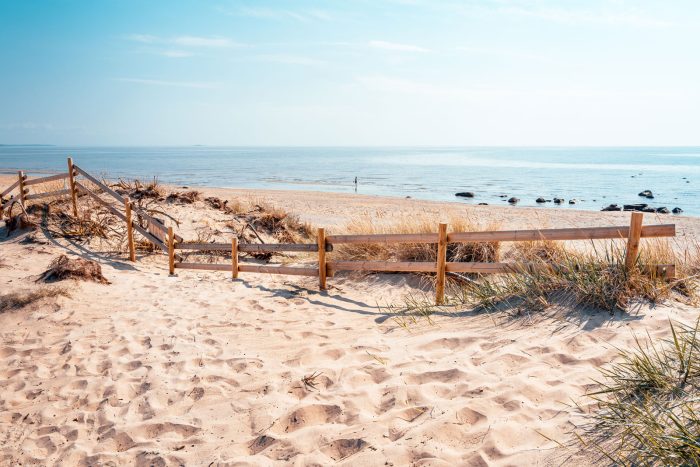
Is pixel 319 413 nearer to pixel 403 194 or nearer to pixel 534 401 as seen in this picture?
pixel 534 401

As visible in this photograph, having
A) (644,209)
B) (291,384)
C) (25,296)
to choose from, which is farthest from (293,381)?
(644,209)

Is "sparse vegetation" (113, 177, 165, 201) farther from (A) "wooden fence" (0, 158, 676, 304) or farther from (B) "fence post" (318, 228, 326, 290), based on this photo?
(B) "fence post" (318, 228, 326, 290)

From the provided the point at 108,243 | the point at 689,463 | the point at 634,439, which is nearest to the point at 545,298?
the point at 634,439

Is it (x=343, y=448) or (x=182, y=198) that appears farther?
(x=182, y=198)

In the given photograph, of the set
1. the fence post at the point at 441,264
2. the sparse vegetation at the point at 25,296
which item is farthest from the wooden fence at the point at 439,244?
the sparse vegetation at the point at 25,296

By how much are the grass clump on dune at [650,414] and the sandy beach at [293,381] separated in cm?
16

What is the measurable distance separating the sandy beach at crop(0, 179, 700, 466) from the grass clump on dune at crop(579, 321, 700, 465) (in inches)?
6.5

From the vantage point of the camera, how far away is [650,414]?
2521mm

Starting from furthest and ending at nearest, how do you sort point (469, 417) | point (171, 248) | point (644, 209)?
point (644, 209) → point (171, 248) → point (469, 417)

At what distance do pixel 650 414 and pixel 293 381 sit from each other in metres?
2.57

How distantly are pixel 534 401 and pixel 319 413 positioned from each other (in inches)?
60.1

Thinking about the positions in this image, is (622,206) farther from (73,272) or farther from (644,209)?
(73,272)

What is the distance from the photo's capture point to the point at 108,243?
10234 millimetres

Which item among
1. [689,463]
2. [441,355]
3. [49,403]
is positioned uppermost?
[689,463]
